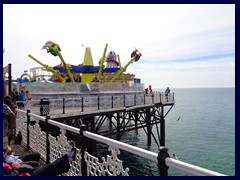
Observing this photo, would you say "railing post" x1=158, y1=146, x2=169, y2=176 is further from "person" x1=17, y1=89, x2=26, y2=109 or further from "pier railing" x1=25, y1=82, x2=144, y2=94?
"pier railing" x1=25, y1=82, x2=144, y2=94

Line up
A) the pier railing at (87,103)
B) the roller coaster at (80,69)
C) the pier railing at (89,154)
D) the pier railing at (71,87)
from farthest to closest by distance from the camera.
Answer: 1. the roller coaster at (80,69)
2. the pier railing at (71,87)
3. the pier railing at (87,103)
4. the pier railing at (89,154)

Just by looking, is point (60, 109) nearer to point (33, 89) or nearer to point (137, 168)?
point (33, 89)

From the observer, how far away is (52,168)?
3.58m

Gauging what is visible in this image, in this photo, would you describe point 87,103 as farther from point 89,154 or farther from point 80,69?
point 80,69

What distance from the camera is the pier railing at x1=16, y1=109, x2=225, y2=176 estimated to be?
2281 millimetres

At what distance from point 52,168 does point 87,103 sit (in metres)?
11.7

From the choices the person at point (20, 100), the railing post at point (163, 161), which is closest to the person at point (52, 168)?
the railing post at point (163, 161)

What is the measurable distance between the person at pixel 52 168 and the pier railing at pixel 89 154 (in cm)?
14

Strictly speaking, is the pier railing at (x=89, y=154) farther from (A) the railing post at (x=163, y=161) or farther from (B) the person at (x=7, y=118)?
(B) the person at (x=7, y=118)

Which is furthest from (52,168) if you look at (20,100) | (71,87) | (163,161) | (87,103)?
(71,87)

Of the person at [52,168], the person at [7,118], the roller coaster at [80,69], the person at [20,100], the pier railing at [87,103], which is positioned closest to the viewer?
the person at [52,168]

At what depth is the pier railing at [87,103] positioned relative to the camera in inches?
472

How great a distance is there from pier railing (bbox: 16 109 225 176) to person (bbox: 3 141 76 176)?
14 centimetres
